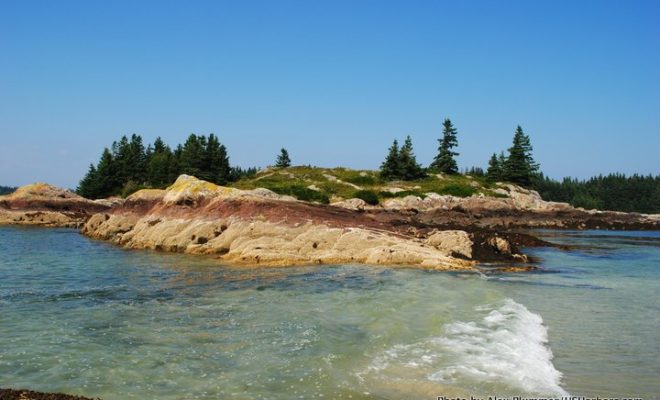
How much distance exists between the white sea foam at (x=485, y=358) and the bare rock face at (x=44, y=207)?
172 feet

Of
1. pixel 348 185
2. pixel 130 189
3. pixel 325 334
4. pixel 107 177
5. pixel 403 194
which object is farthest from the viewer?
pixel 107 177

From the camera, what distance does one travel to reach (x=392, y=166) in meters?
88.2

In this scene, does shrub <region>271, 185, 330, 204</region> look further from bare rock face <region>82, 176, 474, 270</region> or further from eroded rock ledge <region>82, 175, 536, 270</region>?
eroded rock ledge <region>82, 175, 536, 270</region>

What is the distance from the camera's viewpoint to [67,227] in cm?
5512

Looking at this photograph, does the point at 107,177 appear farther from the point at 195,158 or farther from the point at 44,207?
the point at 44,207

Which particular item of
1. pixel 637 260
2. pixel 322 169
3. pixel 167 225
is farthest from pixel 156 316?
pixel 322 169

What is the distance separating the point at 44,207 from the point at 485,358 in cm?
6504

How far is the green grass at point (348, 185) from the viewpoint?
6850 cm

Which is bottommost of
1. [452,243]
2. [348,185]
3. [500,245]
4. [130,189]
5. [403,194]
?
[500,245]

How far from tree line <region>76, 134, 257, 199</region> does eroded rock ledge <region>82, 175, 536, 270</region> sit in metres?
54.6

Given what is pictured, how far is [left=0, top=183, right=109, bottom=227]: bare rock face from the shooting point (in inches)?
2309

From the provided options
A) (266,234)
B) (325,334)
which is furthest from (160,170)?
(325,334)

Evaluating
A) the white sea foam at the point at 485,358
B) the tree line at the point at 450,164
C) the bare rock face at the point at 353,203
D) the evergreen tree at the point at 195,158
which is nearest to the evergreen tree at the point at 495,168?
the tree line at the point at 450,164

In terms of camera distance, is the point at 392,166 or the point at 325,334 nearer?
the point at 325,334
